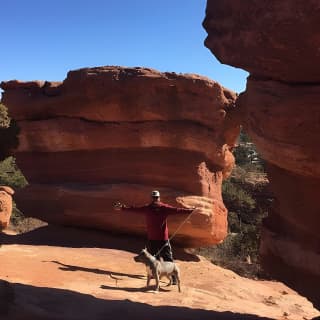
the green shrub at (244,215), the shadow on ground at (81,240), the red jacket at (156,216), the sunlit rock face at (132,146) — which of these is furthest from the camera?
the green shrub at (244,215)

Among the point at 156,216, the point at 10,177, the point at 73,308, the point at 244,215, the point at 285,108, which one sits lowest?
the point at 73,308

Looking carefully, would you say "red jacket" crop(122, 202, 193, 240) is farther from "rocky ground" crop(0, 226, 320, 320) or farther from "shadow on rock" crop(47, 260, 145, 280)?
"shadow on rock" crop(47, 260, 145, 280)

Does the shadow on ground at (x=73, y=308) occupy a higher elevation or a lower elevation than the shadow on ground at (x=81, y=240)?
lower

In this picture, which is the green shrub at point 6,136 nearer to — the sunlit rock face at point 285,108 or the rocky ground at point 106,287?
the rocky ground at point 106,287

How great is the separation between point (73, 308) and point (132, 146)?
7.95 m

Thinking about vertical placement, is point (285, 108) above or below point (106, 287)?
above

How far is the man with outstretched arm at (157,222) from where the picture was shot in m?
8.56

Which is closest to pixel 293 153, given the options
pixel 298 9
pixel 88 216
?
pixel 298 9

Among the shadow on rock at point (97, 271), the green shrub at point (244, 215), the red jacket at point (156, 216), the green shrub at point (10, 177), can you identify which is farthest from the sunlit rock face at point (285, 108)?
the green shrub at point (10, 177)

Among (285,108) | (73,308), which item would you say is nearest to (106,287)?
(73,308)

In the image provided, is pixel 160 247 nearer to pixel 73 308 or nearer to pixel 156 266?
pixel 156 266

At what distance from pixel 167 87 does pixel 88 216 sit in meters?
4.42

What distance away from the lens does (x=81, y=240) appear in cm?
1301

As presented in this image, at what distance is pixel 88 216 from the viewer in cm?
1337
